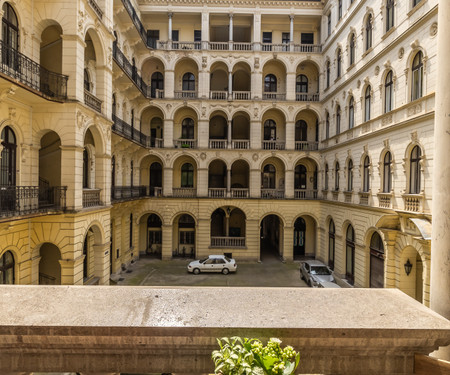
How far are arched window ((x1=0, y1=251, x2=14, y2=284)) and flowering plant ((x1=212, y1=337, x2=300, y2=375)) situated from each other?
11.6 metres

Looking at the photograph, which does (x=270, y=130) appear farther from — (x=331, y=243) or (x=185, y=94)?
(x=331, y=243)

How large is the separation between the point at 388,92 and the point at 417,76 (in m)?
2.31

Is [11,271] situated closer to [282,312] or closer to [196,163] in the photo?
[282,312]

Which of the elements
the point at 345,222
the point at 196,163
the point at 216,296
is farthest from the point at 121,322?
the point at 196,163

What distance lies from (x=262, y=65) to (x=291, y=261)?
683 inches

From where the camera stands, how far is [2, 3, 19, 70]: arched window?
1013cm

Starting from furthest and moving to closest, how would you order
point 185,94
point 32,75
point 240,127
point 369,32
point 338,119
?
point 240,127, point 185,94, point 338,119, point 369,32, point 32,75

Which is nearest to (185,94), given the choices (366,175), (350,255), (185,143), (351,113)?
(185,143)

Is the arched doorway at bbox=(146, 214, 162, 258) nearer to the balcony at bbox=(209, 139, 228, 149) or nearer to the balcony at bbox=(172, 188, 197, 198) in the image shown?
the balcony at bbox=(172, 188, 197, 198)

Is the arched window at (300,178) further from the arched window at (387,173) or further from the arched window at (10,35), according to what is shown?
the arched window at (10,35)

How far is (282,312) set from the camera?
248 cm

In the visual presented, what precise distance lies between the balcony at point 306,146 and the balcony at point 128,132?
13.3 m

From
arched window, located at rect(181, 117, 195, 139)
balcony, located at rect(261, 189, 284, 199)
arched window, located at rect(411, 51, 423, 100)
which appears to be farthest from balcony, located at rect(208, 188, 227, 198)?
arched window, located at rect(411, 51, 423, 100)

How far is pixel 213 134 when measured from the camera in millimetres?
28516
